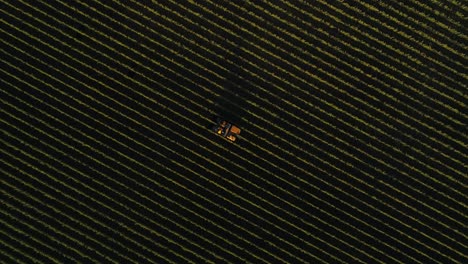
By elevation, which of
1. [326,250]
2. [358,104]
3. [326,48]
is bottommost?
[326,250]

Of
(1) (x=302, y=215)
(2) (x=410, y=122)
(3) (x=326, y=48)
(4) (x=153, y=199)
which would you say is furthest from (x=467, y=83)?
(4) (x=153, y=199)

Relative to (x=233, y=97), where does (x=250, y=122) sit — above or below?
below

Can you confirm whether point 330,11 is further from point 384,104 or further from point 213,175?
point 213,175

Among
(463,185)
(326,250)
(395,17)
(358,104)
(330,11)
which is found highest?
(395,17)

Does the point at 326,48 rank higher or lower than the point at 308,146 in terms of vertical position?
higher

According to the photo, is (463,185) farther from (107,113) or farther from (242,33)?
(107,113)

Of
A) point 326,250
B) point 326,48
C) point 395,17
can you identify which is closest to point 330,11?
point 326,48
